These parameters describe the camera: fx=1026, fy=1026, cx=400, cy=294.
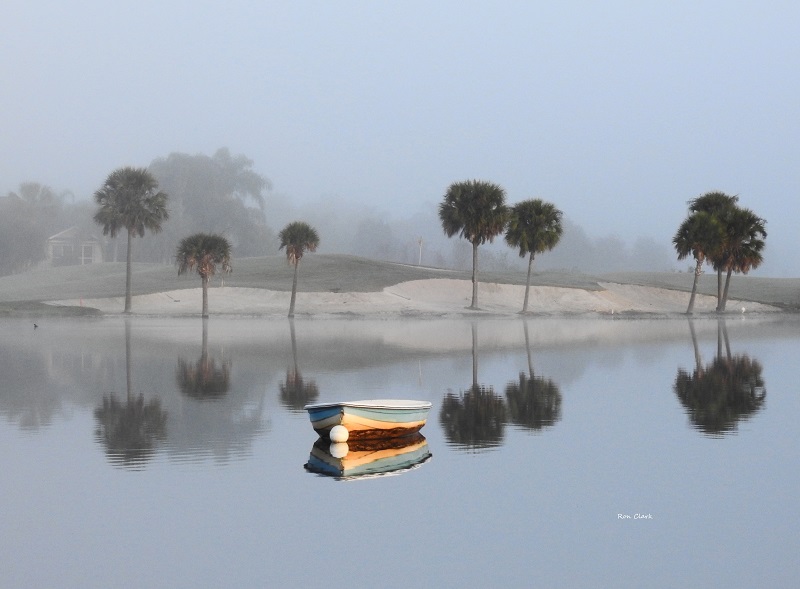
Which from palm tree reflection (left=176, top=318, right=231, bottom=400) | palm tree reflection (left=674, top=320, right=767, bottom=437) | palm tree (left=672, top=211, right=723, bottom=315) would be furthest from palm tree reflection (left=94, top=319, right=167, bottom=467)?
palm tree (left=672, top=211, right=723, bottom=315)

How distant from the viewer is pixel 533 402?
23.7 meters

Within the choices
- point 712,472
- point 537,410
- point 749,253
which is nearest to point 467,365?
point 537,410

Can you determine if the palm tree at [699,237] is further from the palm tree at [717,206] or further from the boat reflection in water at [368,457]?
the boat reflection in water at [368,457]

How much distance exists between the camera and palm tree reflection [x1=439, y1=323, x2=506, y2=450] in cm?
1812

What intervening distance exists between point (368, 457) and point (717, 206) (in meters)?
73.4

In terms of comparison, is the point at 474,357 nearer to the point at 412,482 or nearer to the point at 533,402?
the point at 533,402

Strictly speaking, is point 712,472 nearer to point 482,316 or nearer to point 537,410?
point 537,410

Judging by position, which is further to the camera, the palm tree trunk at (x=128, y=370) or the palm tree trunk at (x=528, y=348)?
the palm tree trunk at (x=528, y=348)

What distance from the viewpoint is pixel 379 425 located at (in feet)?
56.6

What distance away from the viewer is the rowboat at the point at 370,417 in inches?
Result: 658

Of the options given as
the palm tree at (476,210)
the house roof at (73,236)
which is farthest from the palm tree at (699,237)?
the house roof at (73,236)

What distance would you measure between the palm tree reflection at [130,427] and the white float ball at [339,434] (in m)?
2.92

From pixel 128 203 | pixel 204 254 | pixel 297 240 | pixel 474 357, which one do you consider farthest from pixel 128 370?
pixel 128 203

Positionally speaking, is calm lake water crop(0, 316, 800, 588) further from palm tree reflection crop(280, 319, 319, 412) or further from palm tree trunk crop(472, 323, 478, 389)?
palm tree trunk crop(472, 323, 478, 389)
